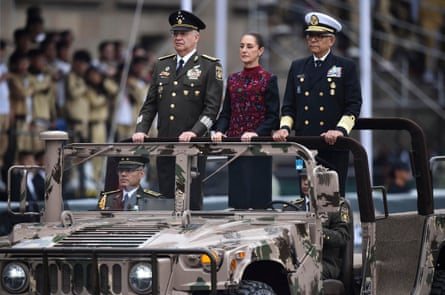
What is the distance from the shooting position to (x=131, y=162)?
10906mm

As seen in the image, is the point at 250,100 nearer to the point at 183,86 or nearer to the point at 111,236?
the point at 183,86

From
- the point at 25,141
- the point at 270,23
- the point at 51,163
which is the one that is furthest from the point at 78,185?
the point at 270,23

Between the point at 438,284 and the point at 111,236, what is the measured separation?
9.33ft

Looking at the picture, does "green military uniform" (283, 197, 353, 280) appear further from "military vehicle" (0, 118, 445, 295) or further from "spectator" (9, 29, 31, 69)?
"spectator" (9, 29, 31, 69)

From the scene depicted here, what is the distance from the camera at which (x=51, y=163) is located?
10742mm

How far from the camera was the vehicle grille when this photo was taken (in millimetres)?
9555

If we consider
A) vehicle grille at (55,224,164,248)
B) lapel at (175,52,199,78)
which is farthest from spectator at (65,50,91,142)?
vehicle grille at (55,224,164,248)

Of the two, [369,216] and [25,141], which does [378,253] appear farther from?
[25,141]

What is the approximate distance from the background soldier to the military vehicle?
836mm

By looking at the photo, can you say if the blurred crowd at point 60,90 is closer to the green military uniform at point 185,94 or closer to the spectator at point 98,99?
the spectator at point 98,99

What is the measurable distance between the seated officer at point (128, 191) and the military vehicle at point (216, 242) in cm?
9

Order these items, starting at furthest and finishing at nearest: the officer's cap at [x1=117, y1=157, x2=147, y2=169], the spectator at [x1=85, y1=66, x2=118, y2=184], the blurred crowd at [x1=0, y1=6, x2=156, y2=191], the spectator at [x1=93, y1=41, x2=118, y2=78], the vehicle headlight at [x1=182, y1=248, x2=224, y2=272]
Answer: the spectator at [x1=93, y1=41, x2=118, y2=78] < the spectator at [x1=85, y1=66, x2=118, y2=184] < the blurred crowd at [x1=0, y1=6, x2=156, y2=191] < the officer's cap at [x1=117, y1=157, x2=147, y2=169] < the vehicle headlight at [x1=182, y1=248, x2=224, y2=272]

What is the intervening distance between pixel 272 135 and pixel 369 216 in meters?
0.96

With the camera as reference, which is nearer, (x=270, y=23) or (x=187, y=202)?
(x=187, y=202)
